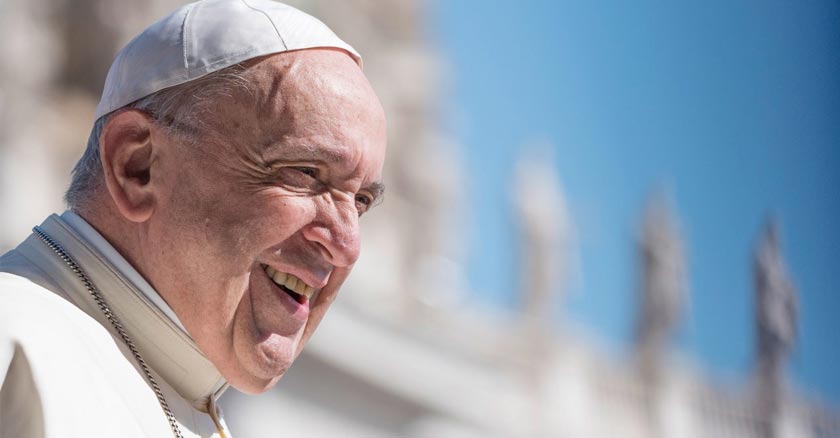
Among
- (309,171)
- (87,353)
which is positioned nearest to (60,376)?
(87,353)

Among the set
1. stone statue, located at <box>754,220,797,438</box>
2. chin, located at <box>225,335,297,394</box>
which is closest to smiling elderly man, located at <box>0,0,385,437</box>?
chin, located at <box>225,335,297,394</box>

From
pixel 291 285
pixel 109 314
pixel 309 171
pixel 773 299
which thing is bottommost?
pixel 109 314

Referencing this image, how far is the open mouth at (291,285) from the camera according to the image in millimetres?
2199

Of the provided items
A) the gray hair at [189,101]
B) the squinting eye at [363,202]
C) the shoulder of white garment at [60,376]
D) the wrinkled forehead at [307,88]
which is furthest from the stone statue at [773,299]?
the shoulder of white garment at [60,376]

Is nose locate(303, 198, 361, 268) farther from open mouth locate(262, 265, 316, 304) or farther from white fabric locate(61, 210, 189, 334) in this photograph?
white fabric locate(61, 210, 189, 334)

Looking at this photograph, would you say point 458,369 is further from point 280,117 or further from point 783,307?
point 280,117

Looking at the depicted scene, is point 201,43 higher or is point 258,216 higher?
point 201,43

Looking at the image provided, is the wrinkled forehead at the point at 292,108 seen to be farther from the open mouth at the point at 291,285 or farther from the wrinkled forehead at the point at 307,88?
the open mouth at the point at 291,285

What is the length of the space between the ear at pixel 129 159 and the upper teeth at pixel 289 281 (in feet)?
0.65

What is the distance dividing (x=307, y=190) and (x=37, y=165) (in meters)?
10.0

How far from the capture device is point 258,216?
217 cm

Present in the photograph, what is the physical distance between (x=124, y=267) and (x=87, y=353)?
0.77ft

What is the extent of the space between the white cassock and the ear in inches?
2.9

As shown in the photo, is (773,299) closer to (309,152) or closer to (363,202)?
(363,202)
